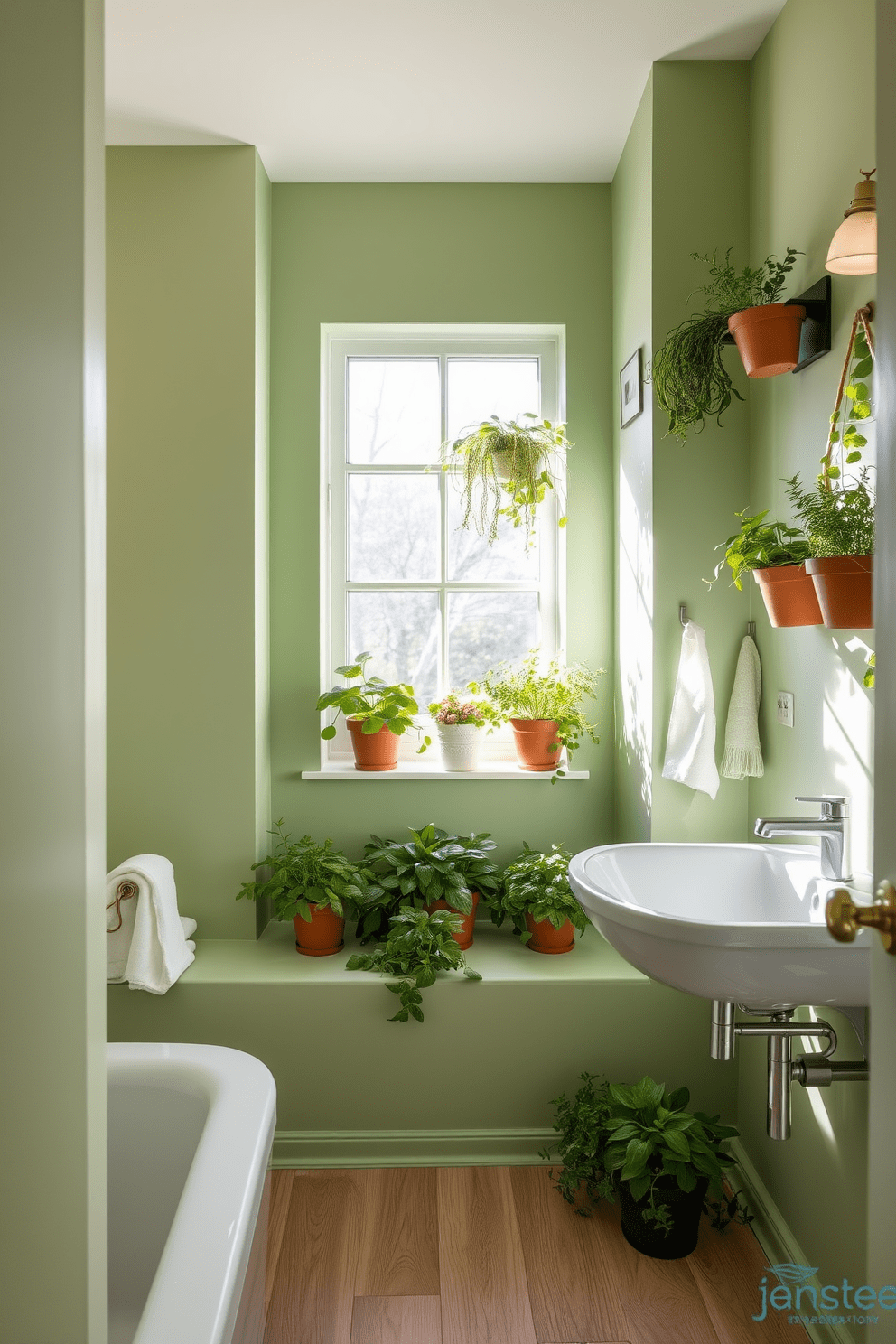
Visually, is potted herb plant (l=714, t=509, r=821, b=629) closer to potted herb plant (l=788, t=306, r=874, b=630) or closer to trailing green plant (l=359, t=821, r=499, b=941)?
potted herb plant (l=788, t=306, r=874, b=630)

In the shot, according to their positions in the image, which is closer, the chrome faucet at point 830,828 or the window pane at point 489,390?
the chrome faucet at point 830,828

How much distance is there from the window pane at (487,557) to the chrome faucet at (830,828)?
56.3 inches

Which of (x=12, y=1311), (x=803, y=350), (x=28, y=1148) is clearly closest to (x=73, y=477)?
(x=28, y=1148)

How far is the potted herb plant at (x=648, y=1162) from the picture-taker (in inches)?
74.8

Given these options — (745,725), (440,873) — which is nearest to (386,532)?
(440,873)

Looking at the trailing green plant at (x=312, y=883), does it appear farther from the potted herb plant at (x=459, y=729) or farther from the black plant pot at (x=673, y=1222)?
the black plant pot at (x=673, y=1222)

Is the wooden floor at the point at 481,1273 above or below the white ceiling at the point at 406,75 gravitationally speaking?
below

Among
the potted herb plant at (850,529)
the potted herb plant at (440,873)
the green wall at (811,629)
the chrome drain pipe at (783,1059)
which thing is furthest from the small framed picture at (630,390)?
the chrome drain pipe at (783,1059)

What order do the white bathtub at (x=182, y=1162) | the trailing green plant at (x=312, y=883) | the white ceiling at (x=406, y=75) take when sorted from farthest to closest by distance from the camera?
the trailing green plant at (x=312, y=883) < the white ceiling at (x=406, y=75) < the white bathtub at (x=182, y=1162)

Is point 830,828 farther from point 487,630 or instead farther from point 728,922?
point 487,630

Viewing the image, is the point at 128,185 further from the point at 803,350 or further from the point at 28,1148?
the point at 28,1148

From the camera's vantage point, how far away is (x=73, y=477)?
2.72 feet

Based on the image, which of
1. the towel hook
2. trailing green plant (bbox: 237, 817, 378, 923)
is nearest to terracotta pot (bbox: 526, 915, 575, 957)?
trailing green plant (bbox: 237, 817, 378, 923)

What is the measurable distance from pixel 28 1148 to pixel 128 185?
8.42 feet
